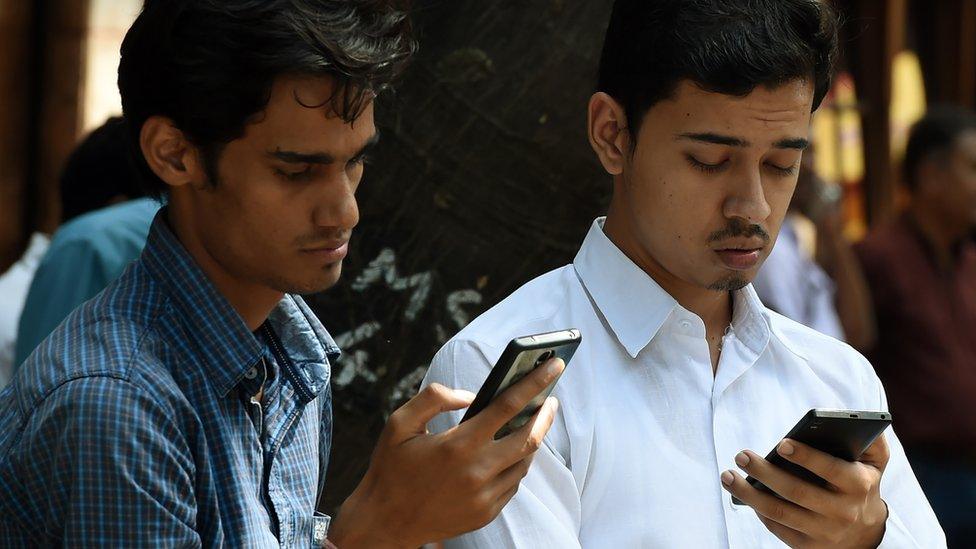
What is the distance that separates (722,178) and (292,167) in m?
0.82

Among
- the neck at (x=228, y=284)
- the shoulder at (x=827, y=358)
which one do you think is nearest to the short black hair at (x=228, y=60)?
the neck at (x=228, y=284)

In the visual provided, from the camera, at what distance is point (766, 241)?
254cm

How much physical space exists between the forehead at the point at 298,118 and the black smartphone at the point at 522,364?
42 centimetres

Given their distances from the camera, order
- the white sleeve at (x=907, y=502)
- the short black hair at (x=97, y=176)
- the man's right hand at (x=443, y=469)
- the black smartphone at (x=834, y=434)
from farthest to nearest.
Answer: the short black hair at (x=97, y=176) < the white sleeve at (x=907, y=502) < the black smartphone at (x=834, y=434) < the man's right hand at (x=443, y=469)

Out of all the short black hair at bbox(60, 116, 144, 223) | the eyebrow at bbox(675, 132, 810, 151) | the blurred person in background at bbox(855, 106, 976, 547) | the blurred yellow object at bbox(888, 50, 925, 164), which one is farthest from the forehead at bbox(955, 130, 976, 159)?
the eyebrow at bbox(675, 132, 810, 151)

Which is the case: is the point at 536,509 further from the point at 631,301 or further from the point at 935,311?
the point at 935,311

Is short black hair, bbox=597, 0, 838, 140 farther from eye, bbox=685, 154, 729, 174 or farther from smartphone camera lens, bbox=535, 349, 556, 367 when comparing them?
smartphone camera lens, bbox=535, 349, 556, 367

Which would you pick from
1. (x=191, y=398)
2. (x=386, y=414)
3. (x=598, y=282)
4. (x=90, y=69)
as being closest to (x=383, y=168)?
(x=386, y=414)

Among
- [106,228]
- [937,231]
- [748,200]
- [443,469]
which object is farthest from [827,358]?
[937,231]

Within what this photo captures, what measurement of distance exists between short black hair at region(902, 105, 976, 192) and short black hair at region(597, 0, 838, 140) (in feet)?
12.7

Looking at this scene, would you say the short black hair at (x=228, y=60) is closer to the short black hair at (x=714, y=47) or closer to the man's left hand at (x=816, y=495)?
the short black hair at (x=714, y=47)

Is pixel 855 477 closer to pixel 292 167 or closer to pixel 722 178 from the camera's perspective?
pixel 722 178

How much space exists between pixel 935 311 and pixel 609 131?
3775mm

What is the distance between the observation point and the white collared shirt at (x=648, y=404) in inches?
93.7
